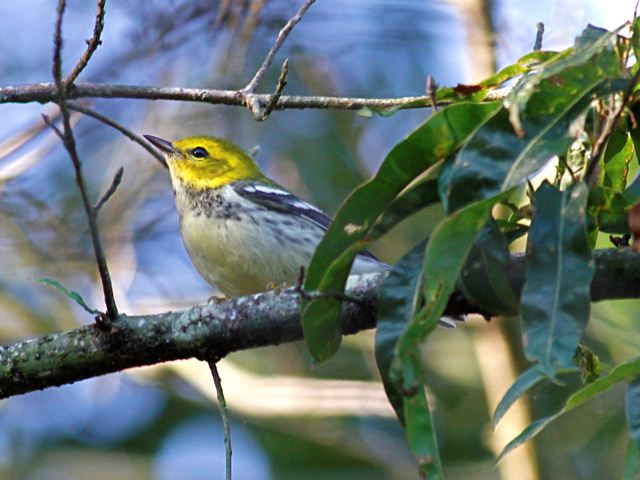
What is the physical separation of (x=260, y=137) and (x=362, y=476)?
2.92m

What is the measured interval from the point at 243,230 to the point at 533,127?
2380 millimetres

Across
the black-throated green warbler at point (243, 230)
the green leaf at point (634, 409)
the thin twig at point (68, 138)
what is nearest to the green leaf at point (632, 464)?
the green leaf at point (634, 409)

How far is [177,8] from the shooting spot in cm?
625

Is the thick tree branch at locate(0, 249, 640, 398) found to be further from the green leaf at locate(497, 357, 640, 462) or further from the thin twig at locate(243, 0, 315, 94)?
the thin twig at locate(243, 0, 315, 94)

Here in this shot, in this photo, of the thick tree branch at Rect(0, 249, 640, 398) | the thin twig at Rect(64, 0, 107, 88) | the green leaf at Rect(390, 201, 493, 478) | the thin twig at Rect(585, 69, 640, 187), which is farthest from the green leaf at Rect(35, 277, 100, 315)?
the thin twig at Rect(585, 69, 640, 187)

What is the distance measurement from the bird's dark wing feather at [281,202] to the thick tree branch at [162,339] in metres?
1.81

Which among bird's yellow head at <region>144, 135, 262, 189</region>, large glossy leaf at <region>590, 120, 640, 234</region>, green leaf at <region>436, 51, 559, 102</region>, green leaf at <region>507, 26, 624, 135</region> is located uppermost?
bird's yellow head at <region>144, 135, 262, 189</region>

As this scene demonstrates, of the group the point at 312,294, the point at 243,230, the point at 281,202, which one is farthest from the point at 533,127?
the point at 281,202

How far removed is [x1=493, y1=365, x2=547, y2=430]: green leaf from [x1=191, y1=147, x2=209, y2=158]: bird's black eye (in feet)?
10.3

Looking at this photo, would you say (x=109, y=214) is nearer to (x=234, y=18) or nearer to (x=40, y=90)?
(x=234, y=18)

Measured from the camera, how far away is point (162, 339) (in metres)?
3.27

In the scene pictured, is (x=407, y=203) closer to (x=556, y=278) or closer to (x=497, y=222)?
(x=497, y=222)

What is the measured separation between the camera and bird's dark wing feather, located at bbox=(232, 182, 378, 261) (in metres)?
5.08

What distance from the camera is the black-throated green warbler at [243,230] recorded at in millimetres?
4719
